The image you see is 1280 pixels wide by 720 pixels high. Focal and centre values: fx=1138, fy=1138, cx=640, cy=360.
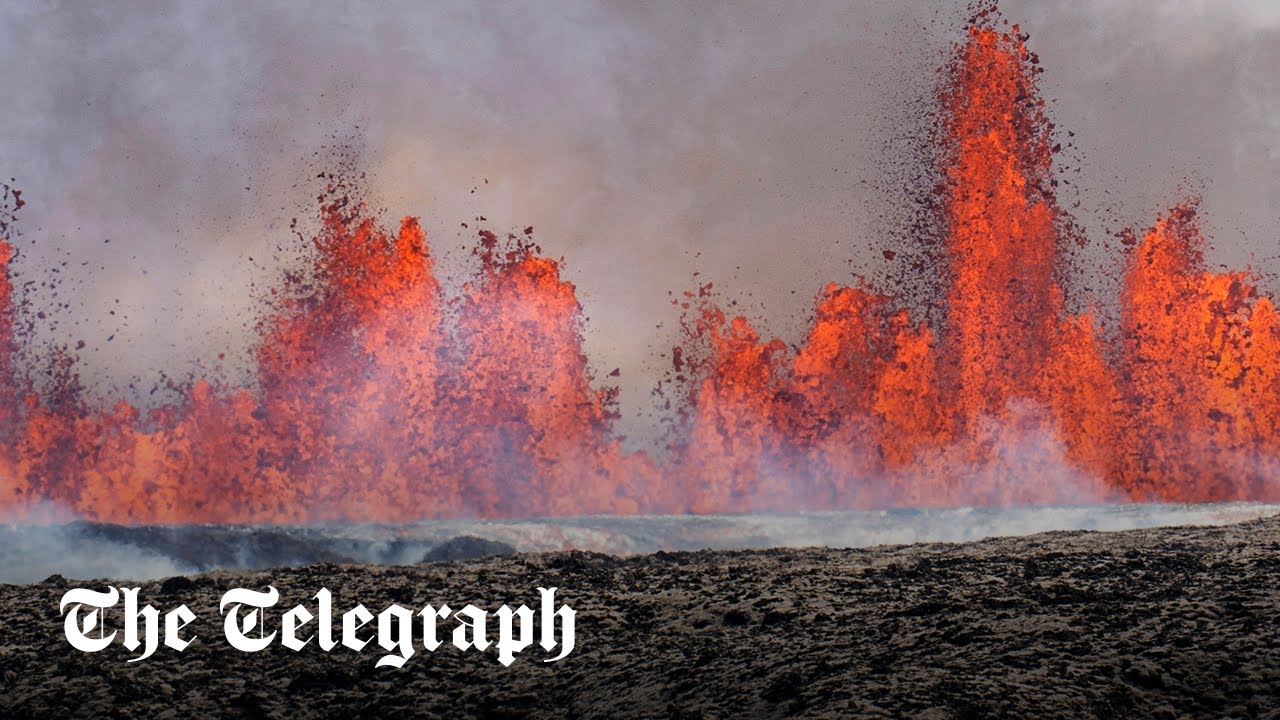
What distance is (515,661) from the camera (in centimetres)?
678

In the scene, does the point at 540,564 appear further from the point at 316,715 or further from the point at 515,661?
the point at 316,715

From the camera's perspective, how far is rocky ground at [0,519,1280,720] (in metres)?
5.26

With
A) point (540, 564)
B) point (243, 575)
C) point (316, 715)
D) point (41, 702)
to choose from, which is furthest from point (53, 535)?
point (316, 715)

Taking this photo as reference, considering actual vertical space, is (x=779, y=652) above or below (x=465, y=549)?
below

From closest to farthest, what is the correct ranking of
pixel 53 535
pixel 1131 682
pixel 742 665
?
pixel 1131 682
pixel 742 665
pixel 53 535

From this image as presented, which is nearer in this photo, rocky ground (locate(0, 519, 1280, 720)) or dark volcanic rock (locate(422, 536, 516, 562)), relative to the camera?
rocky ground (locate(0, 519, 1280, 720))

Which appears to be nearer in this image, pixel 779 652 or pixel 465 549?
pixel 779 652

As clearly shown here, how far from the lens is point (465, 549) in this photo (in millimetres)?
19219

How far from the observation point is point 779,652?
6.35m

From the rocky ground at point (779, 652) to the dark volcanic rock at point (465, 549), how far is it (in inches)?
366

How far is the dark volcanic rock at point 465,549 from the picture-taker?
1888 centimetres

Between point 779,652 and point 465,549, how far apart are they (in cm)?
1349

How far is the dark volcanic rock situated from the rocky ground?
9.31m

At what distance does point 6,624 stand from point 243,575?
212 cm
